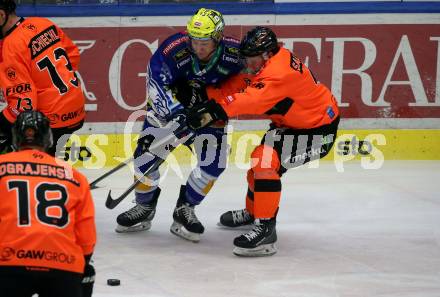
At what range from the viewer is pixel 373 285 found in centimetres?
466

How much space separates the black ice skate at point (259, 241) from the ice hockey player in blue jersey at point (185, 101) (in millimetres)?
380

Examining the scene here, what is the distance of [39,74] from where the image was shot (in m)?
5.12

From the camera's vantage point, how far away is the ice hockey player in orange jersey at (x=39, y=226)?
314 centimetres

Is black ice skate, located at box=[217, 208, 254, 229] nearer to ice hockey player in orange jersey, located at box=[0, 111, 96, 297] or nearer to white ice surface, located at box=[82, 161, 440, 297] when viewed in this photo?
white ice surface, located at box=[82, 161, 440, 297]

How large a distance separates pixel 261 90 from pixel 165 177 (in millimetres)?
2230

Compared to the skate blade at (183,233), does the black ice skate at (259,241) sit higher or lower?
higher

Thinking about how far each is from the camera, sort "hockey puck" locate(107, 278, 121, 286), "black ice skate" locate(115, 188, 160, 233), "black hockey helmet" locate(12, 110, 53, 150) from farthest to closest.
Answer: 1. "black ice skate" locate(115, 188, 160, 233)
2. "hockey puck" locate(107, 278, 121, 286)
3. "black hockey helmet" locate(12, 110, 53, 150)

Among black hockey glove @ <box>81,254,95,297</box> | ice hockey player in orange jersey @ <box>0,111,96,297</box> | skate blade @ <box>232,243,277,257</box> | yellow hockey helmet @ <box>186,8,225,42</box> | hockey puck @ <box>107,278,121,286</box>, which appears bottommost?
skate blade @ <box>232,243,277,257</box>

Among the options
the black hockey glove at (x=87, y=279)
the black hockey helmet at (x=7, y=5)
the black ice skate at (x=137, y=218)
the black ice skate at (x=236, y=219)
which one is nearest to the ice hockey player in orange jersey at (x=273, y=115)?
the black ice skate at (x=236, y=219)

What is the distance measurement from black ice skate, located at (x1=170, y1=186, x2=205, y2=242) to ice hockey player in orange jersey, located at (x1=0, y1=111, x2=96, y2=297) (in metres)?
2.18

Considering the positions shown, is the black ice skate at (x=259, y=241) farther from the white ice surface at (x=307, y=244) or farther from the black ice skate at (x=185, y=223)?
the black ice skate at (x=185, y=223)

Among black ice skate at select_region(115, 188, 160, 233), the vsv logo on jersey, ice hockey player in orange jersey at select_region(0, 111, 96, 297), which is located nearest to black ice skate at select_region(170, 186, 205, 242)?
black ice skate at select_region(115, 188, 160, 233)

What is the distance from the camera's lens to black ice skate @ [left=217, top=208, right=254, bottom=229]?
18.9 feet

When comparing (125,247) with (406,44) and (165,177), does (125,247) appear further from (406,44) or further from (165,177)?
(406,44)
